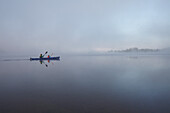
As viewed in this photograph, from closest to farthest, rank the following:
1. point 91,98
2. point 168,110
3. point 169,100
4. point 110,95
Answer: point 168,110, point 169,100, point 91,98, point 110,95

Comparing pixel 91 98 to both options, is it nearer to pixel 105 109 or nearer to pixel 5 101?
pixel 105 109

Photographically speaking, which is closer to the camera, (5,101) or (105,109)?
(105,109)

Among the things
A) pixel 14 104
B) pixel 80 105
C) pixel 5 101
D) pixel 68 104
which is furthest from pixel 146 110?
pixel 5 101

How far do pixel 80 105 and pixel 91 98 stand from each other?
1185 mm

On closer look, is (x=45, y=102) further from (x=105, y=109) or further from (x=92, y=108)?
(x=105, y=109)

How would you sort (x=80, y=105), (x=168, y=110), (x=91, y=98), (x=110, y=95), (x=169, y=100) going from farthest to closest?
1. (x=110, y=95)
2. (x=91, y=98)
3. (x=169, y=100)
4. (x=80, y=105)
5. (x=168, y=110)

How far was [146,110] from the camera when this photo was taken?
5324 millimetres

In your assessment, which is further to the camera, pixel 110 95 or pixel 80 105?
pixel 110 95

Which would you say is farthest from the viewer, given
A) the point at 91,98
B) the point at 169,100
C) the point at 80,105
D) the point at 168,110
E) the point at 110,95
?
the point at 110,95

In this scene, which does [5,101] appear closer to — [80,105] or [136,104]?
[80,105]

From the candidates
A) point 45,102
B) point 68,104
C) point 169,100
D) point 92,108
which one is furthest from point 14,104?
point 169,100

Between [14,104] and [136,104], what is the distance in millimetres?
7793

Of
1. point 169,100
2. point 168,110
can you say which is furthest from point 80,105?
point 169,100

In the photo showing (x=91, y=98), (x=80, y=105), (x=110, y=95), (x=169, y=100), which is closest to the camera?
(x=80, y=105)
